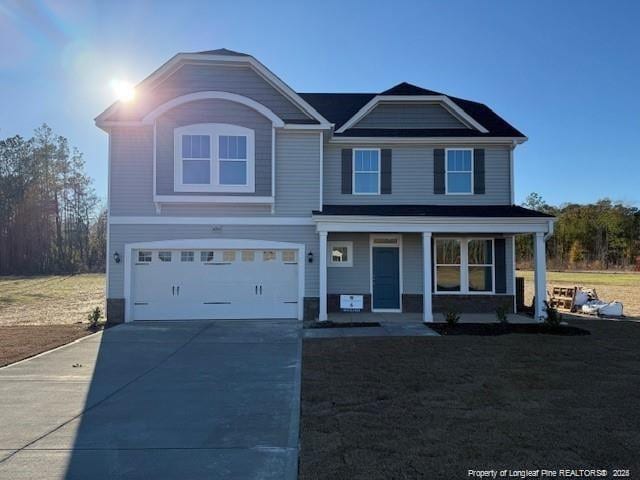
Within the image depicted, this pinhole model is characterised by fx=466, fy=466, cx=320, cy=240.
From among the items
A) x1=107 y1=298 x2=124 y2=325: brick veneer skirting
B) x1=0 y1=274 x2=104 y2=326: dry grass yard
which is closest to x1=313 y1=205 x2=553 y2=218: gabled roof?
x1=107 y1=298 x2=124 y2=325: brick veneer skirting

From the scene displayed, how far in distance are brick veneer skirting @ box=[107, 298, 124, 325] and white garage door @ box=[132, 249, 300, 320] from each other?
374 mm

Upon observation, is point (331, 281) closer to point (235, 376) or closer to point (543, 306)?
point (543, 306)

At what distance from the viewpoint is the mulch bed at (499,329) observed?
11570 mm

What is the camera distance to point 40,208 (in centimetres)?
4619

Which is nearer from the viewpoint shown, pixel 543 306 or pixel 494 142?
pixel 543 306

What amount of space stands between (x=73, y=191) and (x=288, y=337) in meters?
45.2

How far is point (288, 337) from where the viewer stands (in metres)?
11.2

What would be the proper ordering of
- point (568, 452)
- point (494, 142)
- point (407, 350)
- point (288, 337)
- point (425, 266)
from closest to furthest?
1. point (568, 452)
2. point (407, 350)
3. point (288, 337)
4. point (425, 266)
5. point (494, 142)

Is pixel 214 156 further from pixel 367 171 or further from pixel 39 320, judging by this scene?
pixel 39 320

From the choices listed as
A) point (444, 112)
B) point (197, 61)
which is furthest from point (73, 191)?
point (444, 112)

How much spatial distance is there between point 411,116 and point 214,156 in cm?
700

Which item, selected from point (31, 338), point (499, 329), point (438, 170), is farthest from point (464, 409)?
point (438, 170)

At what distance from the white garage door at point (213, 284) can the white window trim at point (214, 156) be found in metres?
1.89

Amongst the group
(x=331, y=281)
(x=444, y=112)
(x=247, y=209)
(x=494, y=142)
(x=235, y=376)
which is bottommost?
(x=235, y=376)
